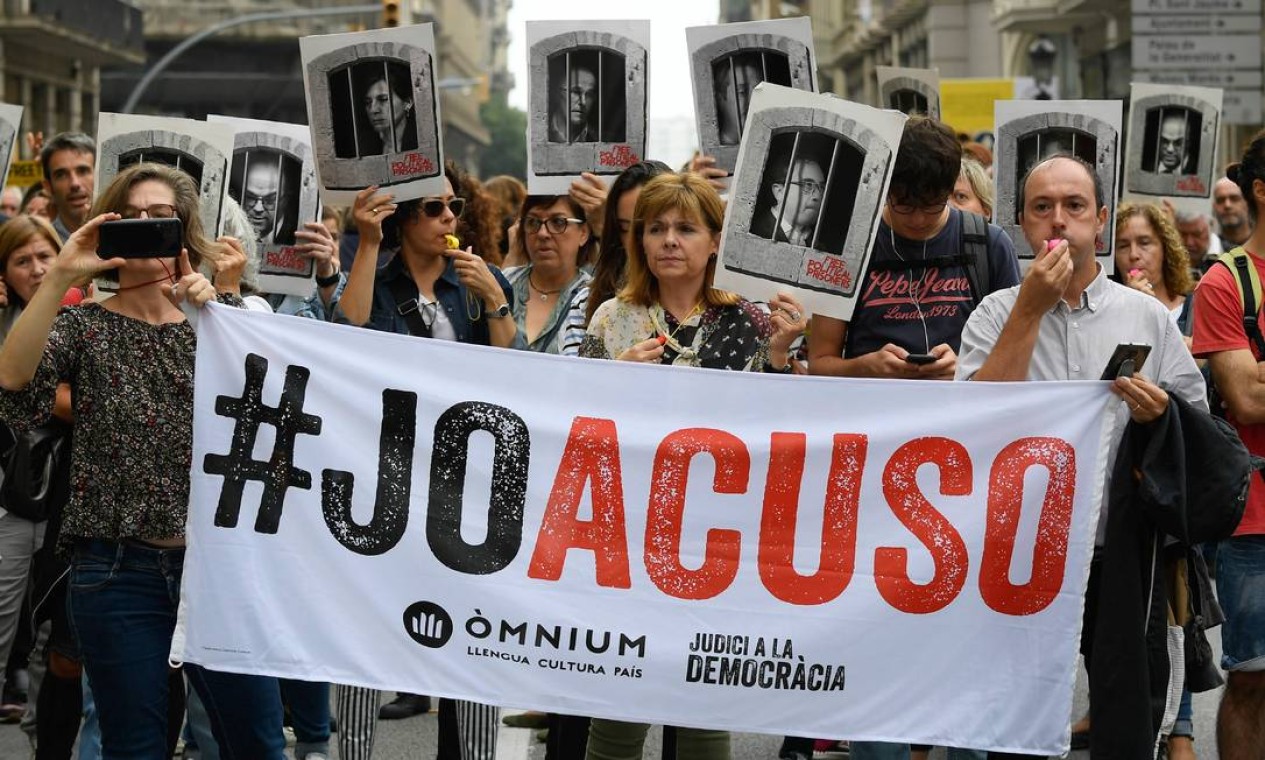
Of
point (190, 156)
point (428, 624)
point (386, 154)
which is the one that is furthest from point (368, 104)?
point (428, 624)

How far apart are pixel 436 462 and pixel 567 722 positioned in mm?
920

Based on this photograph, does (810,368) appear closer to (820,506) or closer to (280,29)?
(820,506)

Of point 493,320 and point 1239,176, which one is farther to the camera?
point 493,320

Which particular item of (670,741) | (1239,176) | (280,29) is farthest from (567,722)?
(280,29)

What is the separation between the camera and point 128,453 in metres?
4.77

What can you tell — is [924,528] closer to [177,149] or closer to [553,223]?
[177,149]

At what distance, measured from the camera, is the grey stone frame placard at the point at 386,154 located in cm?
630

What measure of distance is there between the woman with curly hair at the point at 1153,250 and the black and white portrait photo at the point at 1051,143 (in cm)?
70

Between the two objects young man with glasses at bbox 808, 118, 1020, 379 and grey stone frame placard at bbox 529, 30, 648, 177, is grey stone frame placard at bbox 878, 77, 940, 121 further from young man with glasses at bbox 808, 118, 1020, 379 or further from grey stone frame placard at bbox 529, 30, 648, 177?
young man with glasses at bbox 808, 118, 1020, 379

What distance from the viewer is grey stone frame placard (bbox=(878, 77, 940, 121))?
880 cm

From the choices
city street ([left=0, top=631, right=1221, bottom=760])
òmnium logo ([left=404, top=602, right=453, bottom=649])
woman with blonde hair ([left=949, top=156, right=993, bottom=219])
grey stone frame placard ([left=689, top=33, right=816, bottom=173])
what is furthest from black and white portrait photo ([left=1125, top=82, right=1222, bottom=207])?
òmnium logo ([left=404, top=602, right=453, bottom=649])

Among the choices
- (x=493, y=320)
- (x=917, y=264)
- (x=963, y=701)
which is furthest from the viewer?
(x=493, y=320)

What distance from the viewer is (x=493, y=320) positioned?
5.99m

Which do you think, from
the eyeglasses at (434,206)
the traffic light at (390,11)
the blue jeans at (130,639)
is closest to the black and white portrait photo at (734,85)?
the eyeglasses at (434,206)
